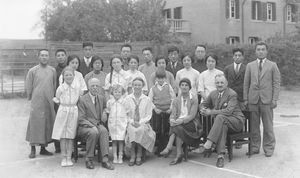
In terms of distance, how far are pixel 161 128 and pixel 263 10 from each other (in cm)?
2808

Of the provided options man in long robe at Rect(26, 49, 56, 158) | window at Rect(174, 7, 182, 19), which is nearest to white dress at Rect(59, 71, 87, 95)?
man in long robe at Rect(26, 49, 56, 158)

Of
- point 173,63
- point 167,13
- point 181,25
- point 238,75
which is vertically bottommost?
point 238,75

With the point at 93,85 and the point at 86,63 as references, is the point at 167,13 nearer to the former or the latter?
the point at 86,63

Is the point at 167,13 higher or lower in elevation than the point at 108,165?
higher

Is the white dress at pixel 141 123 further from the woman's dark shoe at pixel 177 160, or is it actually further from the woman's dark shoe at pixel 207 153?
the woman's dark shoe at pixel 207 153

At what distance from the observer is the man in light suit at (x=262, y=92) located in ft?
25.0

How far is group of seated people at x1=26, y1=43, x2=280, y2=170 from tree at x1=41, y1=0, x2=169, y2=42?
55.7 ft

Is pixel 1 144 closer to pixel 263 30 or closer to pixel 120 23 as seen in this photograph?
pixel 120 23

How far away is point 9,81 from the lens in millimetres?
18734

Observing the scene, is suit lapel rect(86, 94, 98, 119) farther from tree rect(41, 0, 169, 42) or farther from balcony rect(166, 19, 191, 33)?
balcony rect(166, 19, 191, 33)

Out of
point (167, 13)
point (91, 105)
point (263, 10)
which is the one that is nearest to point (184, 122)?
point (91, 105)

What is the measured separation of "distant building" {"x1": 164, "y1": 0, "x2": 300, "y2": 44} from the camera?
1250 inches

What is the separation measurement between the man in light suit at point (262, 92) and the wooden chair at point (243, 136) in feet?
0.40

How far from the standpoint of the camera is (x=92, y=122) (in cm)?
724
